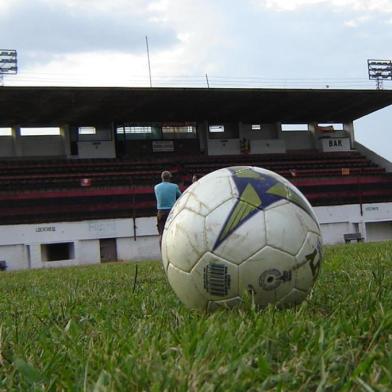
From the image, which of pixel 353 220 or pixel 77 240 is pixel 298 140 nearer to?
pixel 353 220

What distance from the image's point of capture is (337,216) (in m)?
26.7

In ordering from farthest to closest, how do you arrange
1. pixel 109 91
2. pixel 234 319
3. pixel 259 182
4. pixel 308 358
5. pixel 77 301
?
pixel 109 91, pixel 77 301, pixel 259 182, pixel 234 319, pixel 308 358

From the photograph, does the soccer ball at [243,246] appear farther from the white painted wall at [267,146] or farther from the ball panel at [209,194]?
the white painted wall at [267,146]

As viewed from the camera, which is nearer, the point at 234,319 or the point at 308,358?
the point at 308,358

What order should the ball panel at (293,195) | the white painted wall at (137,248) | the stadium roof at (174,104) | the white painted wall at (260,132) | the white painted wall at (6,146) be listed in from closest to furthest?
the ball panel at (293,195) → the white painted wall at (137,248) → the stadium roof at (174,104) → the white painted wall at (6,146) → the white painted wall at (260,132)

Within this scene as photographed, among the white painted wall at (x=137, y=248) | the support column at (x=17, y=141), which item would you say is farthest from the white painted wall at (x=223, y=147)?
the support column at (x=17, y=141)

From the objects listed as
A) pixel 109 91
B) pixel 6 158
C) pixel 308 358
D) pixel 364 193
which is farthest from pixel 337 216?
pixel 308 358

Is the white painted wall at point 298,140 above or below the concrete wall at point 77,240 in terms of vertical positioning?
above

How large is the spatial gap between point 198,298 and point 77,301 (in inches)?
60.1

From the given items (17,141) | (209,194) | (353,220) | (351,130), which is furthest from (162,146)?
(209,194)

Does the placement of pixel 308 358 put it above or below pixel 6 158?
below

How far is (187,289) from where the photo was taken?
106 inches

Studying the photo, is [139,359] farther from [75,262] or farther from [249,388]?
[75,262]

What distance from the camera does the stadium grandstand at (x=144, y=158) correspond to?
2362 centimetres
